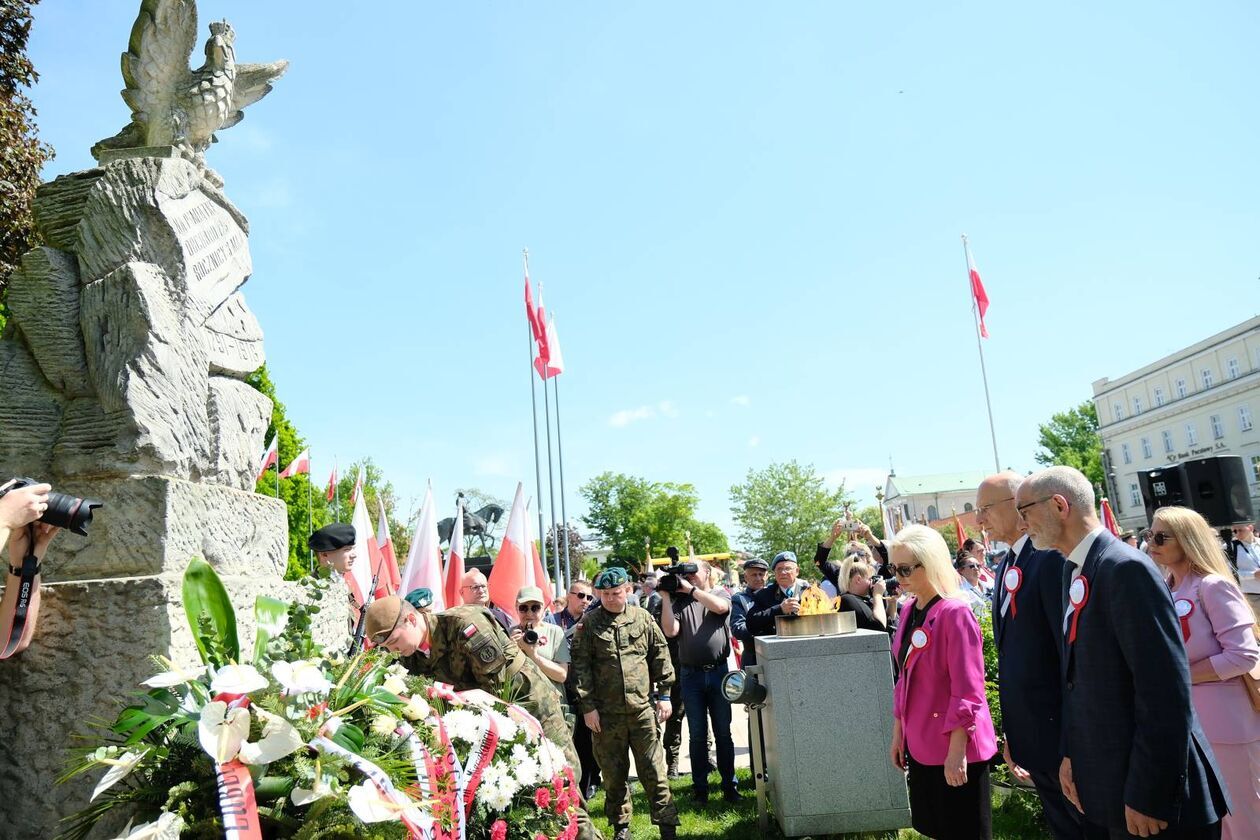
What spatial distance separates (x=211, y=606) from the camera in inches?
82.8

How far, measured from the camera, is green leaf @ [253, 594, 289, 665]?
84.4 inches

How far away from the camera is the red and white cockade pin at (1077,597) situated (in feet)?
9.65

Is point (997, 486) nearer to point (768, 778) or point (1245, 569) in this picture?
point (768, 778)

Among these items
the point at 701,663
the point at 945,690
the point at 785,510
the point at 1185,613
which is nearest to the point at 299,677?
the point at 945,690

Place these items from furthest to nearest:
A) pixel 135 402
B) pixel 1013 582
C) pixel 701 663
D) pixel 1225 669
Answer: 1. pixel 701 663
2. pixel 1225 669
3. pixel 1013 582
4. pixel 135 402

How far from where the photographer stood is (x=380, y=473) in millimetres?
48219

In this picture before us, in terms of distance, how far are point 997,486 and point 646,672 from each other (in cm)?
338

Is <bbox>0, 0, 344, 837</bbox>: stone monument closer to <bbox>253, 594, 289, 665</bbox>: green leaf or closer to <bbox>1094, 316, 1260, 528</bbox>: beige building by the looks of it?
<bbox>253, 594, 289, 665</bbox>: green leaf

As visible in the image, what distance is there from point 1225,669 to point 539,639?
178 inches

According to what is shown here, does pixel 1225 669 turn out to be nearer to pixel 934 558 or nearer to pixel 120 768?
pixel 934 558

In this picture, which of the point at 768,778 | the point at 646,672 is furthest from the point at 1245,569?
the point at 646,672

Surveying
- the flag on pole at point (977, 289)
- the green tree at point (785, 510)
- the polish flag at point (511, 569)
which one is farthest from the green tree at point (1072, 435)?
the polish flag at point (511, 569)

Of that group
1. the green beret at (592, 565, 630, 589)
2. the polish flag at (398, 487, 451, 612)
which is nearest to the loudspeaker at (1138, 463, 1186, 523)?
the green beret at (592, 565, 630, 589)

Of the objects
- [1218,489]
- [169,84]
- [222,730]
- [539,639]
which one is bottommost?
[539,639]
